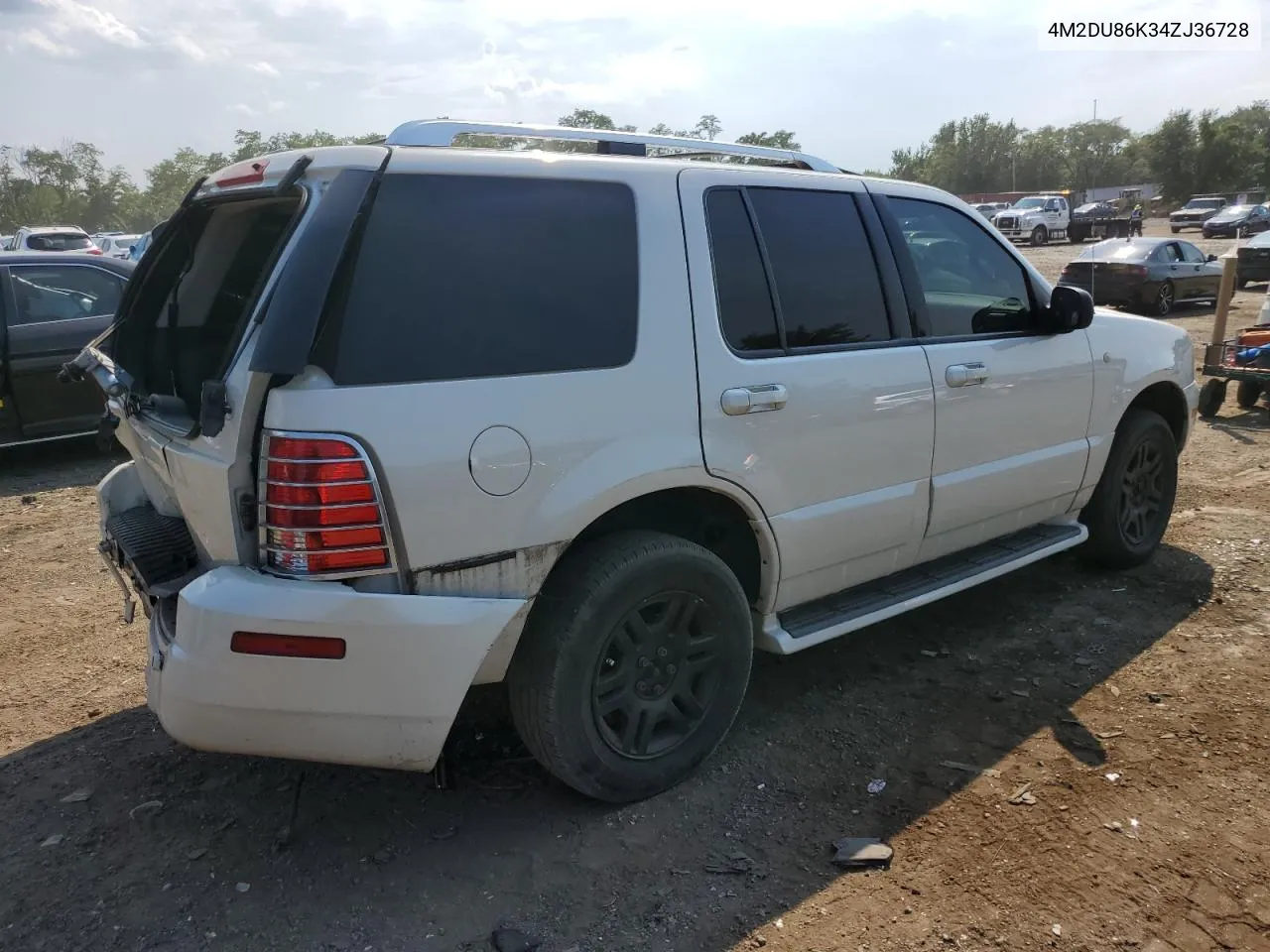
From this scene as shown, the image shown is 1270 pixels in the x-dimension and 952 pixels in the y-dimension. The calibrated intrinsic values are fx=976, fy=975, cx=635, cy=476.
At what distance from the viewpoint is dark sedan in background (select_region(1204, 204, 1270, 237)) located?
118ft

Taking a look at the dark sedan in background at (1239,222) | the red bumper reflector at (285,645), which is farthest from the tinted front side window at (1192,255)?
the dark sedan in background at (1239,222)

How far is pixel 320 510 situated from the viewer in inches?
93.7

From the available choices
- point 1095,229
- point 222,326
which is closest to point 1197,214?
point 1095,229

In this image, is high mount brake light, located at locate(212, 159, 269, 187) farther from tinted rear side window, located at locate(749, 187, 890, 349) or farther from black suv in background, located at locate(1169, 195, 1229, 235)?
black suv in background, located at locate(1169, 195, 1229, 235)

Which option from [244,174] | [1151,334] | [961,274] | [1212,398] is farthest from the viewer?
[1212,398]

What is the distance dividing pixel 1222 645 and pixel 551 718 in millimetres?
3093

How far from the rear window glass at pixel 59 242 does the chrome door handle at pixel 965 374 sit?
21146 mm

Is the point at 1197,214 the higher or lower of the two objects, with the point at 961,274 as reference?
higher

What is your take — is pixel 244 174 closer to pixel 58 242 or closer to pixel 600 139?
pixel 600 139

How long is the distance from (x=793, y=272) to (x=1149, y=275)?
16082mm

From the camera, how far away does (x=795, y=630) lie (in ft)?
11.3

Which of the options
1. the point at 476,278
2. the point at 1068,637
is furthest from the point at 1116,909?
the point at 476,278

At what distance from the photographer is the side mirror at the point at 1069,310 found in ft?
13.4

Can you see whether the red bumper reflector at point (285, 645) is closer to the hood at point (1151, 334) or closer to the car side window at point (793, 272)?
the car side window at point (793, 272)
